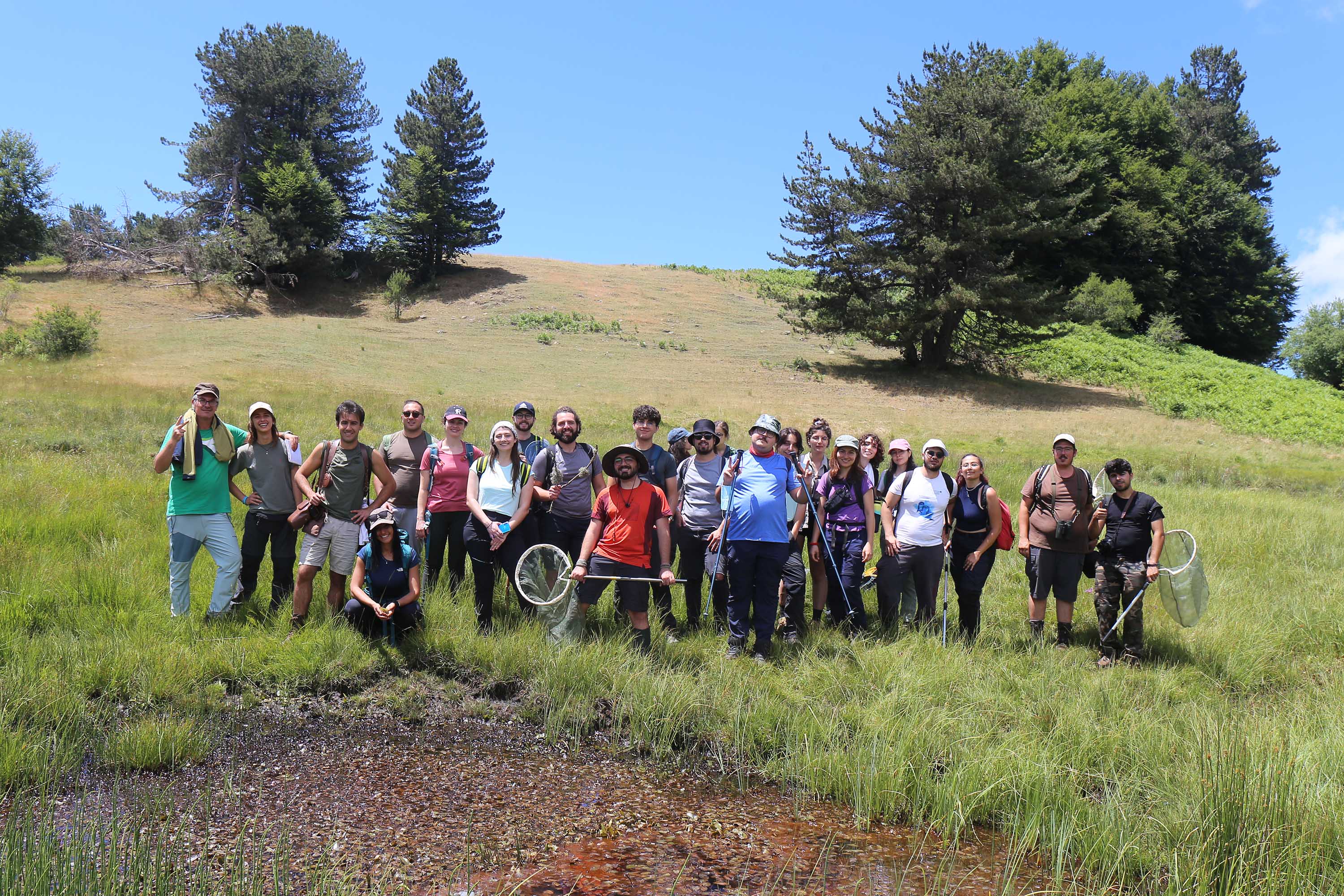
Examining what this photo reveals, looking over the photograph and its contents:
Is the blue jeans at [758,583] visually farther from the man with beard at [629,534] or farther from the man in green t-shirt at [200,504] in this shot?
the man in green t-shirt at [200,504]

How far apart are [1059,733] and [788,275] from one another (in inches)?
2596

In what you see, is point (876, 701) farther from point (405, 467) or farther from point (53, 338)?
point (53, 338)

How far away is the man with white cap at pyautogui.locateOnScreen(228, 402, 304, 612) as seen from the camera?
22.8 ft

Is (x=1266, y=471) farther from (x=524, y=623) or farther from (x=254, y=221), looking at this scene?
(x=254, y=221)

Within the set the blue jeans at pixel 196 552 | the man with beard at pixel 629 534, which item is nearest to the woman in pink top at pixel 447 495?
the man with beard at pixel 629 534

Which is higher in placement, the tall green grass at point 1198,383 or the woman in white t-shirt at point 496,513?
the tall green grass at point 1198,383

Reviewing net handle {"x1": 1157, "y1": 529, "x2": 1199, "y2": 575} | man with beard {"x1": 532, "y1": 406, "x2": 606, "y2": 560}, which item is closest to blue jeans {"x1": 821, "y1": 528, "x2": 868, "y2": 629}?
man with beard {"x1": 532, "y1": 406, "x2": 606, "y2": 560}

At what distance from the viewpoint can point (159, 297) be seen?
4688 centimetres

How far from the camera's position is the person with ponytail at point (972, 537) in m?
7.32

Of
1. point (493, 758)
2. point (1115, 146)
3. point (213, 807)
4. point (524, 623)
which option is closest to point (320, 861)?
point (213, 807)

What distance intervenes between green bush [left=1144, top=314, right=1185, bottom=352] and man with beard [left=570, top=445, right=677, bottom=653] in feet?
137

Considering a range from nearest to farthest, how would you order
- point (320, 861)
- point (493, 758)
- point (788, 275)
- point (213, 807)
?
point (320, 861) → point (213, 807) → point (493, 758) → point (788, 275)

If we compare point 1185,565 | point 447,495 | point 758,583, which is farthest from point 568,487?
point 1185,565

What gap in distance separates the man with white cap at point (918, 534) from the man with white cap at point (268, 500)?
5.09m
